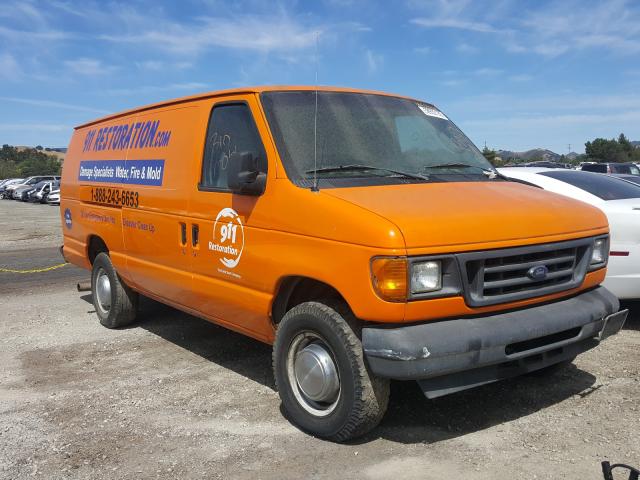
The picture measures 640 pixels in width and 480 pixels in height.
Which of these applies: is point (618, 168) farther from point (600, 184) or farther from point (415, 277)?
point (415, 277)

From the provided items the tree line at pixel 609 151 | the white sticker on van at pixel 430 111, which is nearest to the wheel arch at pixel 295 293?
the white sticker on van at pixel 430 111

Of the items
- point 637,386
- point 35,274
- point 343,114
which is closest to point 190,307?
point 343,114

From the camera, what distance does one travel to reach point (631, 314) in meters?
6.88

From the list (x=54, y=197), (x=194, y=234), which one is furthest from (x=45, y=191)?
(x=194, y=234)

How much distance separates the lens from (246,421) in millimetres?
4266

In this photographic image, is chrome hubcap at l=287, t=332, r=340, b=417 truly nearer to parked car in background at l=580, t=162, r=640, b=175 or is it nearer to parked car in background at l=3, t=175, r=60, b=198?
parked car in background at l=580, t=162, r=640, b=175

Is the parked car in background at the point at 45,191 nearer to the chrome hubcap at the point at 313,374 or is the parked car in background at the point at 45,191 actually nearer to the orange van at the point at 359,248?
the orange van at the point at 359,248

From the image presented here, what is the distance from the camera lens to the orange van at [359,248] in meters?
3.45

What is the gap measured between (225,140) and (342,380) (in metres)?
2.09

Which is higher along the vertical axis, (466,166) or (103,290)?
(466,166)

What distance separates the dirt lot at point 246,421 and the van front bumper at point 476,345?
46 centimetres

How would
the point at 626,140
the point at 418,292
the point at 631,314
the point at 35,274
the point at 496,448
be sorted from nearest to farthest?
1. the point at 418,292
2. the point at 496,448
3. the point at 631,314
4. the point at 35,274
5. the point at 626,140

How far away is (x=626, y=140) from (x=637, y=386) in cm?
8581

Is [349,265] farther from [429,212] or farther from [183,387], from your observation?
[183,387]
